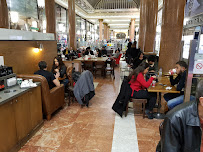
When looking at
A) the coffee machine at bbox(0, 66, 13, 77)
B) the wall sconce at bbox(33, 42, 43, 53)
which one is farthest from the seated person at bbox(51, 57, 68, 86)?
the coffee machine at bbox(0, 66, 13, 77)

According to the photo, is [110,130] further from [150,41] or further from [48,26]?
[150,41]

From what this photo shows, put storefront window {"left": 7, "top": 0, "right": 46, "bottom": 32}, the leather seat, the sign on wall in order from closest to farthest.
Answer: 1. the sign on wall
2. the leather seat
3. storefront window {"left": 7, "top": 0, "right": 46, "bottom": 32}

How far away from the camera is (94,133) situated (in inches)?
122

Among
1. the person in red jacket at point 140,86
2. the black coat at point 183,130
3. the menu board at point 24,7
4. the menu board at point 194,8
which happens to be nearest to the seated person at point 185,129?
the black coat at point 183,130

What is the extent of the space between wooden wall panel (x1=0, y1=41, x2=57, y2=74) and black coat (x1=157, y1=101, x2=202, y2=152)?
363cm

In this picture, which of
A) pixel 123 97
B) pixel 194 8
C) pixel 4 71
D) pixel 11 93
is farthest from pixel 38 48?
pixel 194 8

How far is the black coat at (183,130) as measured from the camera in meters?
1.08

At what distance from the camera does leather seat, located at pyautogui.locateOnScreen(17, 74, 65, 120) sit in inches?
127

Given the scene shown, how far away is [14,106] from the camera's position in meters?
2.47

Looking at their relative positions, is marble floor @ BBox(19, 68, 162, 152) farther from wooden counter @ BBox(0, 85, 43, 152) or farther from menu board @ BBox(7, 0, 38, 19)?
menu board @ BBox(7, 0, 38, 19)

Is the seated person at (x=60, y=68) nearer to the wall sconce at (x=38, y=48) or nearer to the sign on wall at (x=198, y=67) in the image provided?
the wall sconce at (x=38, y=48)

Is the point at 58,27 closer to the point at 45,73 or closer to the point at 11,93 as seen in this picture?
the point at 45,73

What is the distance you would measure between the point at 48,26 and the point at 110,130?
17.9 feet

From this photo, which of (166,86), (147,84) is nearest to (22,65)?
(147,84)
